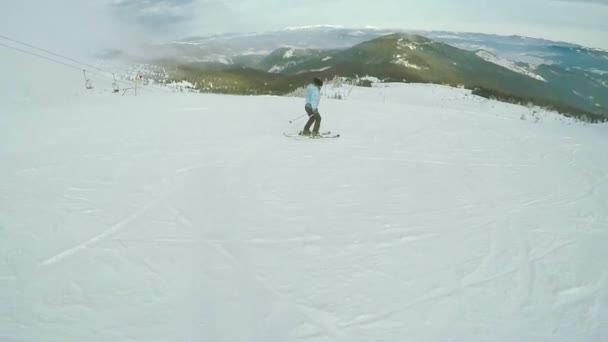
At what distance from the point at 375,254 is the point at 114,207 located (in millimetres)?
Result: 4232

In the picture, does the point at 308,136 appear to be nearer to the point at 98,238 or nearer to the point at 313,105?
the point at 313,105

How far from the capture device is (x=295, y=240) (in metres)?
5.92

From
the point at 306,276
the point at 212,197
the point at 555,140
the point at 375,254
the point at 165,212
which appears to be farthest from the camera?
the point at 555,140

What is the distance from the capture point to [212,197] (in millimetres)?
7660

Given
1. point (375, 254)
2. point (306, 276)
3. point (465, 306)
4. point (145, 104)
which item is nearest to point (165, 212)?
point (306, 276)

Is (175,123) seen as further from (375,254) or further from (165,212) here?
(375,254)

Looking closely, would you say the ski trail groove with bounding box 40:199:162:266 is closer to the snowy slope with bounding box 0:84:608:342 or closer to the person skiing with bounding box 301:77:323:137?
the snowy slope with bounding box 0:84:608:342

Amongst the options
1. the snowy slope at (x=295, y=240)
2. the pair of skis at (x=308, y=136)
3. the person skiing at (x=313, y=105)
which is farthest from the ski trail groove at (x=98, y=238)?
the person skiing at (x=313, y=105)

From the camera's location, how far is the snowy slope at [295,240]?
4.17 meters

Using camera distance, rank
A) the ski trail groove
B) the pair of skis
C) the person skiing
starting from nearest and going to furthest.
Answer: the ski trail groove, the pair of skis, the person skiing

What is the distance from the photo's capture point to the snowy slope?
4.17 meters

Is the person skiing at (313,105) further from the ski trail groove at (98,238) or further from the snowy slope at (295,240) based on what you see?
the ski trail groove at (98,238)

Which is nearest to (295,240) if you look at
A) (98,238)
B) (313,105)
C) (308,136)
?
(98,238)

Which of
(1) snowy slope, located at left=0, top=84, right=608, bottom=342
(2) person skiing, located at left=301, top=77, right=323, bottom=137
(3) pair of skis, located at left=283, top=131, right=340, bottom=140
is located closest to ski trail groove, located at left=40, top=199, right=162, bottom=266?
(1) snowy slope, located at left=0, top=84, right=608, bottom=342
